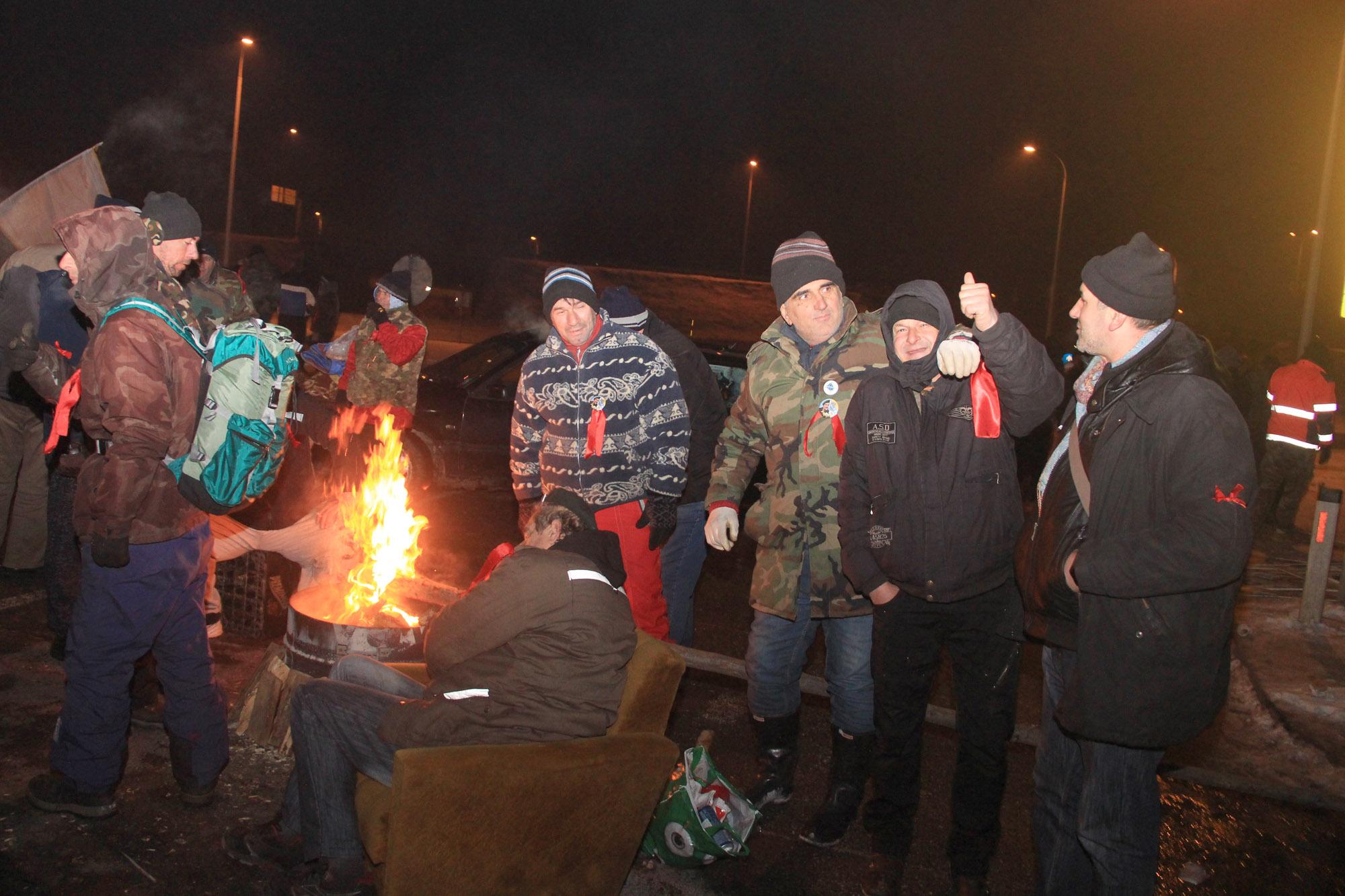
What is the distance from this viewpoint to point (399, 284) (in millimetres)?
7027

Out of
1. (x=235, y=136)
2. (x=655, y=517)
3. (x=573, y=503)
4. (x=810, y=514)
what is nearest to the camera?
(x=573, y=503)

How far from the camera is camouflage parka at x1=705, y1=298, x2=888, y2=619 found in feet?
12.5

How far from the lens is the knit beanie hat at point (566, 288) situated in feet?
14.2

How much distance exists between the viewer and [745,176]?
2275 inches

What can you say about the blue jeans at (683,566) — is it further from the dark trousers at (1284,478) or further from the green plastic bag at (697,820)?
the dark trousers at (1284,478)

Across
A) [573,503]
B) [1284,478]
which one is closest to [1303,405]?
[1284,478]

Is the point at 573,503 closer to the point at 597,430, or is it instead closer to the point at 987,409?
the point at 597,430

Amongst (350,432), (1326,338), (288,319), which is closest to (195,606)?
(350,432)

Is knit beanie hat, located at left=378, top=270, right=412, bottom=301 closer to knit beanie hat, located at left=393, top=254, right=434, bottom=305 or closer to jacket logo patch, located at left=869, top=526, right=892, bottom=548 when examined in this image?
knit beanie hat, located at left=393, top=254, right=434, bottom=305

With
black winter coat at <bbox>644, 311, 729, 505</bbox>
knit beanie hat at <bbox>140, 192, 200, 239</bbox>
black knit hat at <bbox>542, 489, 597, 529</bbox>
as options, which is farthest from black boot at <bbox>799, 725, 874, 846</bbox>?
knit beanie hat at <bbox>140, 192, 200, 239</bbox>

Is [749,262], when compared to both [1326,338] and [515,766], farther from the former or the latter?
[515,766]

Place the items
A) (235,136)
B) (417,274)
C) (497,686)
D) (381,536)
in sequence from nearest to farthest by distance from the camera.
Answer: (497,686)
(381,536)
(417,274)
(235,136)

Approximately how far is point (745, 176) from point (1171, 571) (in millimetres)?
57888

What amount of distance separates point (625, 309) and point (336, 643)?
7.45 feet
